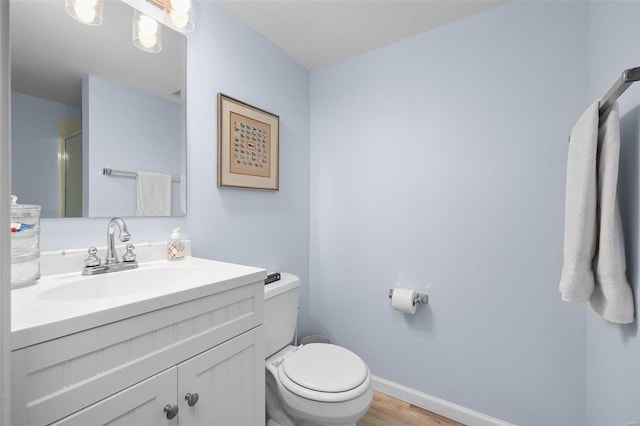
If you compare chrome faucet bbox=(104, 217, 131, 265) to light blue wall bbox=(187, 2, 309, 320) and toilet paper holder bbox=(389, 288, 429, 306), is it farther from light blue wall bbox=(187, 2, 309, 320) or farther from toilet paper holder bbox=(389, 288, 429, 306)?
toilet paper holder bbox=(389, 288, 429, 306)

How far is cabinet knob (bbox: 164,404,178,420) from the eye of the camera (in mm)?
788

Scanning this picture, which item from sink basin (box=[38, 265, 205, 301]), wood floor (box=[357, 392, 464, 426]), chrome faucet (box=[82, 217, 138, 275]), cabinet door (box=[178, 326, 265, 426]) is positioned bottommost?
wood floor (box=[357, 392, 464, 426])

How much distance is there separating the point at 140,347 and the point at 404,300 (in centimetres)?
135

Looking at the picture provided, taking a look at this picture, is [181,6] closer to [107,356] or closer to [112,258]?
[112,258]

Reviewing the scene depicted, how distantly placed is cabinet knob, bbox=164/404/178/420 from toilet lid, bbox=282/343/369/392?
56 centimetres

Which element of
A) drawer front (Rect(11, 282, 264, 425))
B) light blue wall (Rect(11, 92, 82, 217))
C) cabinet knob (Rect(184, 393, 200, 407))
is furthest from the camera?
light blue wall (Rect(11, 92, 82, 217))

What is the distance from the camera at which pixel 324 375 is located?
4.22 ft

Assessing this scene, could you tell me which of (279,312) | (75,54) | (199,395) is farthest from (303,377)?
(75,54)

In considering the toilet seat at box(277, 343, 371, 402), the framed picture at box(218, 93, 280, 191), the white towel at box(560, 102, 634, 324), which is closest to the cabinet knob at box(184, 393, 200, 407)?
the toilet seat at box(277, 343, 371, 402)

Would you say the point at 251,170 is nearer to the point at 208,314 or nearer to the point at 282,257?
the point at 282,257

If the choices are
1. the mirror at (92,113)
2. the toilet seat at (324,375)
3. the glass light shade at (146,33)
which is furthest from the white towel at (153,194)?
the toilet seat at (324,375)

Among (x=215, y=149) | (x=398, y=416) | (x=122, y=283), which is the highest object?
(x=215, y=149)

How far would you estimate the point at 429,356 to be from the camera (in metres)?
1.72

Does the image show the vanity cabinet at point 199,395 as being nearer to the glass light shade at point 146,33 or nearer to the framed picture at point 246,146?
the framed picture at point 246,146
